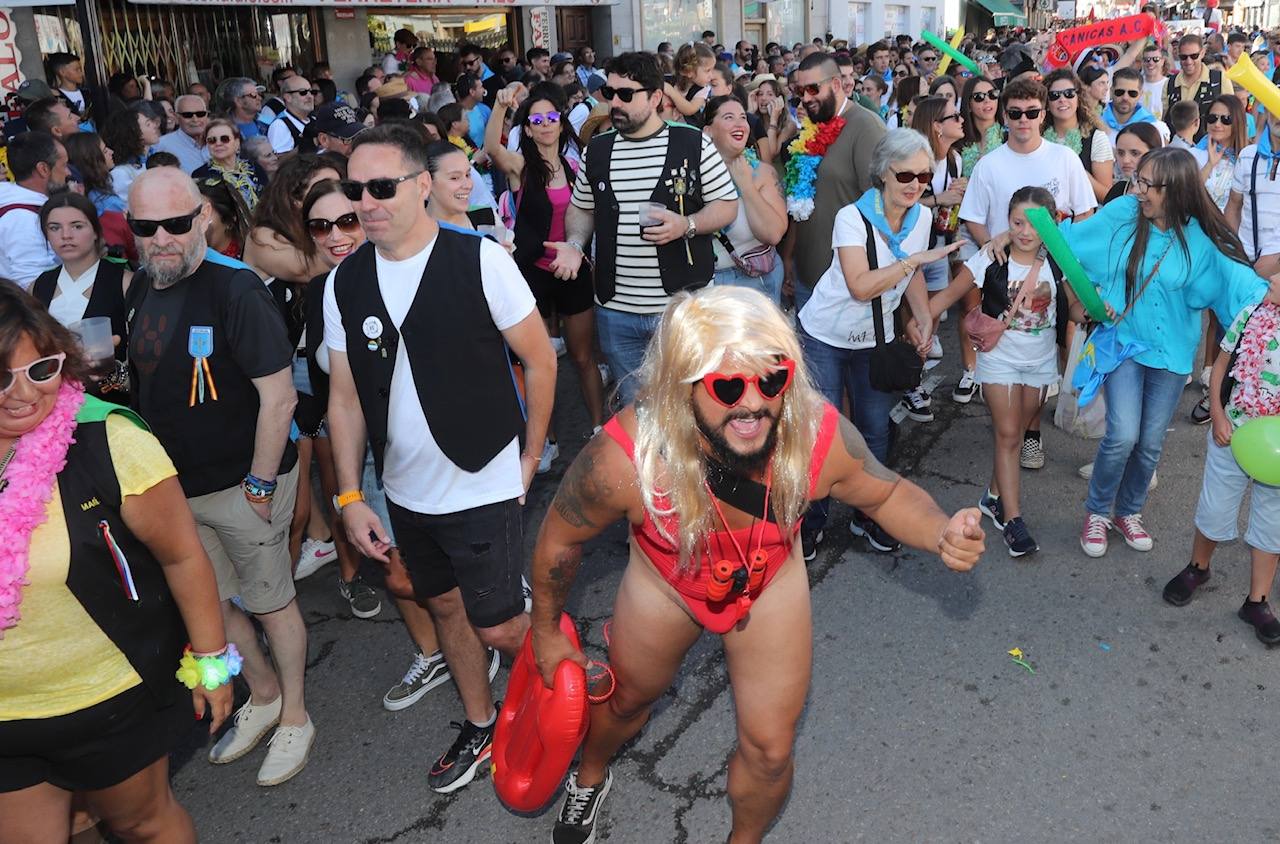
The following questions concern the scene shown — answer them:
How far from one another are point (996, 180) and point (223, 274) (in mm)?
4300

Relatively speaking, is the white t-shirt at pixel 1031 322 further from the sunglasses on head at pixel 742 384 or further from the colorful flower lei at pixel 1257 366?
the sunglasses on head at pixel 742 384

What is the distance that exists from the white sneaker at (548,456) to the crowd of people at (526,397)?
4cm

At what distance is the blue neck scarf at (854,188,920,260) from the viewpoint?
14.4ft

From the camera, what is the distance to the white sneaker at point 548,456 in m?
5.92

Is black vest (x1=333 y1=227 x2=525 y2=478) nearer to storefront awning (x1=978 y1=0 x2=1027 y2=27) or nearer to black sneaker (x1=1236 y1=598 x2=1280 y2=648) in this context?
black sneaker (x1=1236 y1=598 x2=1280 y2=648)

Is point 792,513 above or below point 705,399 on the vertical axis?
below

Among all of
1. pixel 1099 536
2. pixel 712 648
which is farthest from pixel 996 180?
pixel 712 648

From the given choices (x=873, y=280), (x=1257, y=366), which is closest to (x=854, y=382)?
(x=873, y=280)

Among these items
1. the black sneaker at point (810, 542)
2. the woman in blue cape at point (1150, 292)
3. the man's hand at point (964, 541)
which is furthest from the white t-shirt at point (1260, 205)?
the man's hand at point (964, 541)

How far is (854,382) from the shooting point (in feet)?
15.4

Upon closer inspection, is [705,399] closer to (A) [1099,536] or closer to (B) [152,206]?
(B) [152,206]

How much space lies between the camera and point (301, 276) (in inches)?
164

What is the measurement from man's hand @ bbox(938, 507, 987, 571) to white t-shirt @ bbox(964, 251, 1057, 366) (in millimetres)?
2431

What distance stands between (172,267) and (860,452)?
7.22 feet
